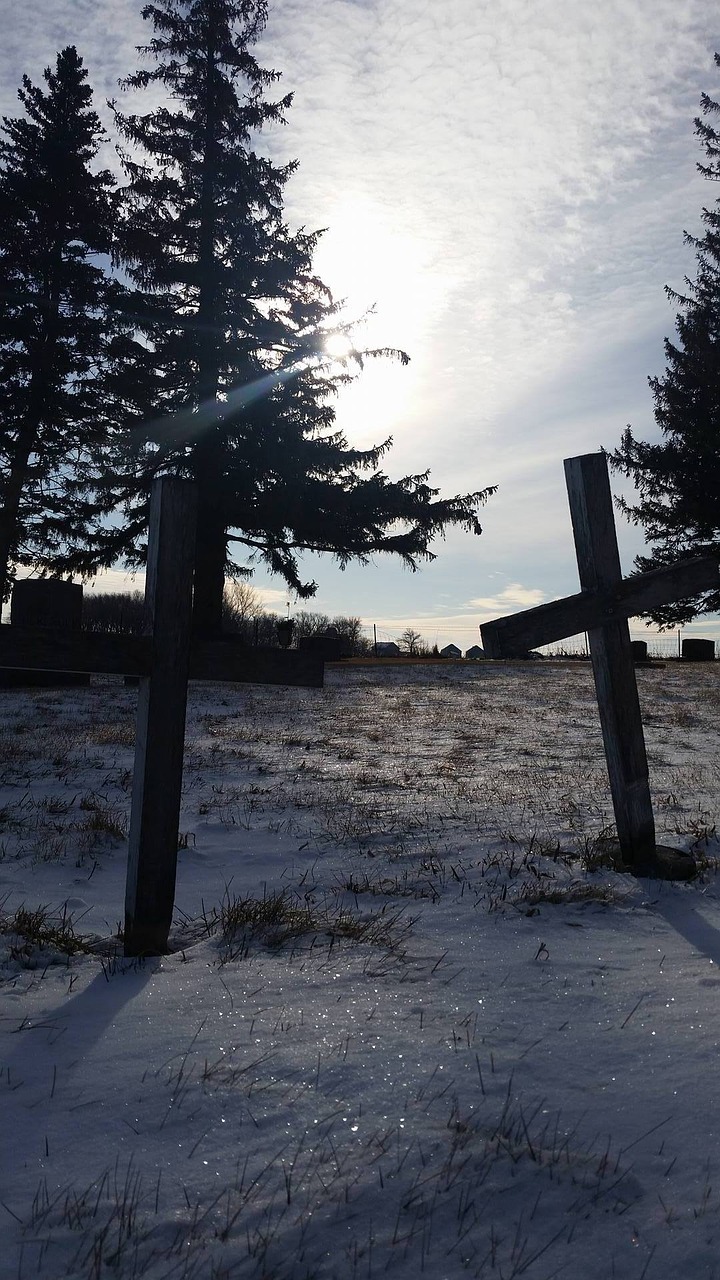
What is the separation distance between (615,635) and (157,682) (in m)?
2.52

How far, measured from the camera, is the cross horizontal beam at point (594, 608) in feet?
13.5

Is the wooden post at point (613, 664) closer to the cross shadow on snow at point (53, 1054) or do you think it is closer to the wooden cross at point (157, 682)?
→ the wooden cross at point (157, 682)

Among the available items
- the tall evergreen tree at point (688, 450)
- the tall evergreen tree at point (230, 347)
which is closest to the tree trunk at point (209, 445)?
the tall evergreen tree at point (230, 347)

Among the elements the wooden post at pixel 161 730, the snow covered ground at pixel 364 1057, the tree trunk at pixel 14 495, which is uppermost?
the tree trunk at pixel 14 495

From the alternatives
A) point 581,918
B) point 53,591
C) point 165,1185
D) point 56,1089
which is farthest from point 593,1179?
point 53,591

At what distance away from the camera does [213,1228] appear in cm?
179

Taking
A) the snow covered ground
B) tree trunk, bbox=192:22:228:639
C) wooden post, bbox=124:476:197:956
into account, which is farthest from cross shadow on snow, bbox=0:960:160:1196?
tree trunk, bbox=192:22:228:639

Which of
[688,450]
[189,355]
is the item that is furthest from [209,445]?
[688,450]

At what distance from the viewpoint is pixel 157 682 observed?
3.38 m

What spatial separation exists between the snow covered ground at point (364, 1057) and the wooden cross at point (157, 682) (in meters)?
0.28

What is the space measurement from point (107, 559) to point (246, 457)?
15.8 ft

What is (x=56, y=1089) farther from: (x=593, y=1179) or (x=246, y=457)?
(x=246, y=457)

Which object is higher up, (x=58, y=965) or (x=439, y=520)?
(x=439, y=520)

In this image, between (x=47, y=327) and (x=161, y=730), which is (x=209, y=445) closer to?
(x=47, y=327)
